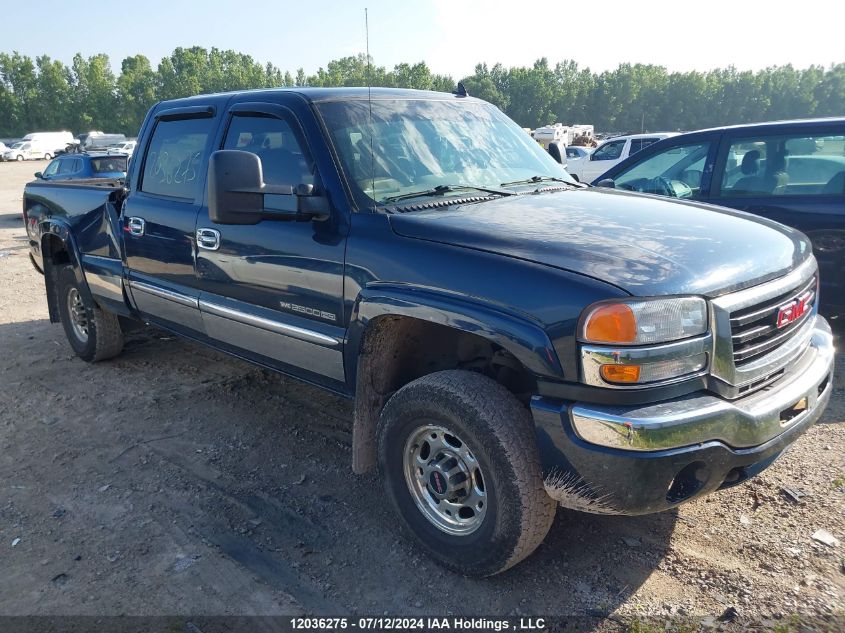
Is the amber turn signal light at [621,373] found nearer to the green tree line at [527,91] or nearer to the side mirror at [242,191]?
the side mirror at [242,191]

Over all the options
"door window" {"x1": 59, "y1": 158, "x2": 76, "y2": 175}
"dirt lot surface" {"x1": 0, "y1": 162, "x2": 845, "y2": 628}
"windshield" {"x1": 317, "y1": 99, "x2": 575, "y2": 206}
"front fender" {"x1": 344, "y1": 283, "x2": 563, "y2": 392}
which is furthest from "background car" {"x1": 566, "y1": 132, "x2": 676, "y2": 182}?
"front fender" {"x1": 344, "y1": 283, "x2": 563, "y2": 392}

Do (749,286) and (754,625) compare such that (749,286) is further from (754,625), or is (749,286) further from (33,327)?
(33,327)

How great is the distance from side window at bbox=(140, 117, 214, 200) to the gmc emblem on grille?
10.2 ft

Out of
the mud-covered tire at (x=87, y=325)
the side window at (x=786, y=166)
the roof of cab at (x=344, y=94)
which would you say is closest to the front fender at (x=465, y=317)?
the roof of cab at (x=344, y=94)

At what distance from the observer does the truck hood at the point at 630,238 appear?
242cm

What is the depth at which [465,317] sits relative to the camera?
2543 mm

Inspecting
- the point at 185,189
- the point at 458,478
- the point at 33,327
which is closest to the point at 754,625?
the point at 458,478

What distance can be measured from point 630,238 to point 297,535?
6.51 ft

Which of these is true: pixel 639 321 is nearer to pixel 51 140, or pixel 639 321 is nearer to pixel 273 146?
pixel 273 146

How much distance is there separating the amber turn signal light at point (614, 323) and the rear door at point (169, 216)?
2.54 m

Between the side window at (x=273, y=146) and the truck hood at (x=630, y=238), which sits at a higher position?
the side window at (x=273, y=146)

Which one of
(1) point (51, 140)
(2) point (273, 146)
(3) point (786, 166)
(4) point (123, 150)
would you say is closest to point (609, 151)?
(3) point (786, 166)

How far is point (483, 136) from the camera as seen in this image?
3.79m

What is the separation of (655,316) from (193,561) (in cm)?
219
